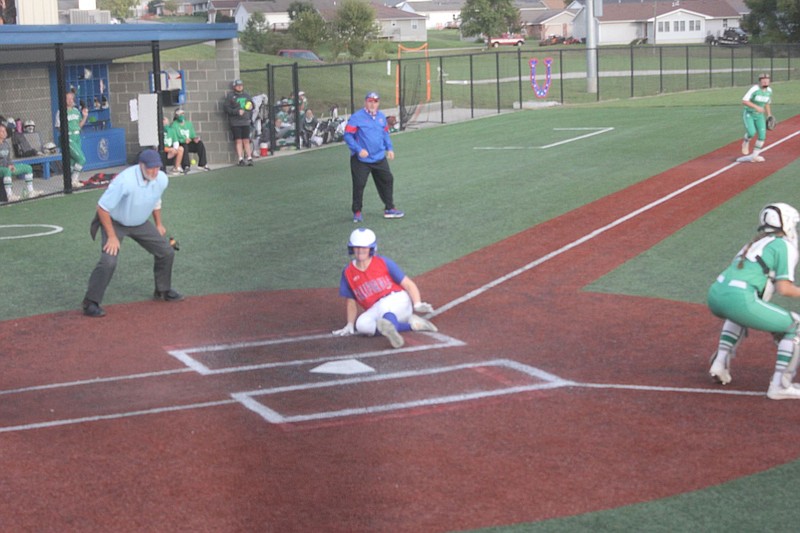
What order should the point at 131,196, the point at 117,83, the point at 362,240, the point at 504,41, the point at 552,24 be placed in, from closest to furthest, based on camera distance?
the point at 362,240 → the point at 131,196 → the point at 117,83 → the point at 504,41 → the point at 552,24

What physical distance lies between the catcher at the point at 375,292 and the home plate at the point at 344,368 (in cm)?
69

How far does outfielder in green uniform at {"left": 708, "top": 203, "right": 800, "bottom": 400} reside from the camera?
8703mm

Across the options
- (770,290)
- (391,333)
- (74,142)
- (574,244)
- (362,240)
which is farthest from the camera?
(74,142)

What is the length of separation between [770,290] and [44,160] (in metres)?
18.8

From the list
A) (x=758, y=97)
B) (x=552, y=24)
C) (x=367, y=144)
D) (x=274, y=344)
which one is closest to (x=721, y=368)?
(x=274, y=344)

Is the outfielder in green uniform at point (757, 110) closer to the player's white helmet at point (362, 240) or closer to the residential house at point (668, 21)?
the player's white helmet at point (362, 240)

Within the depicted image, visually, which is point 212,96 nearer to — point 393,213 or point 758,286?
point 393,213

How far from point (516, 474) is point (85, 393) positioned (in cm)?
412

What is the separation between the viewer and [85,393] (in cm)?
961

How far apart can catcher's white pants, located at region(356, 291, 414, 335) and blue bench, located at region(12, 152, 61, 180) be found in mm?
14292

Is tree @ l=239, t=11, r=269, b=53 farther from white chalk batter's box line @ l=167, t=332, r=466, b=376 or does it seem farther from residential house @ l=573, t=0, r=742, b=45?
white chalk batter's box line @ l=167, t=332, r=466, b=376

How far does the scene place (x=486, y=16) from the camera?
104000mm

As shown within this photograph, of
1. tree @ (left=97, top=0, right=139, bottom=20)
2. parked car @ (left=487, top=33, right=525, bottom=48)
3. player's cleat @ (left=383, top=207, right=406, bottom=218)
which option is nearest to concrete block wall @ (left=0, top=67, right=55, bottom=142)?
player's cleat @ (left=383, top=207, right=406, bottom=218)

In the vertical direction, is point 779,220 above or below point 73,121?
below
